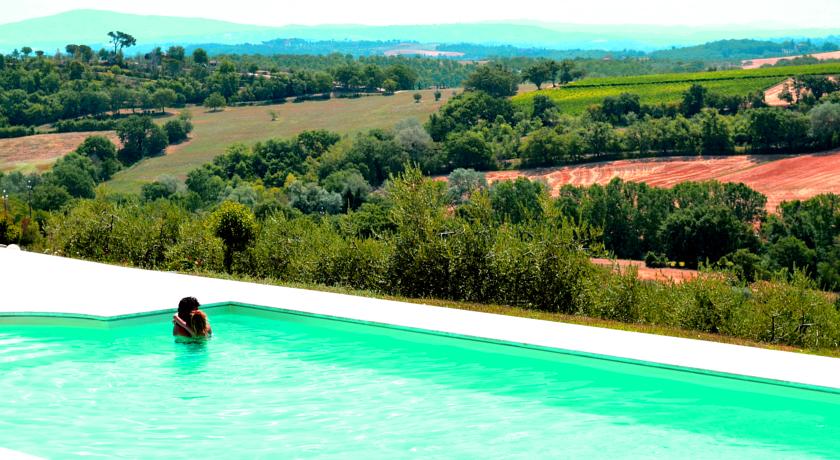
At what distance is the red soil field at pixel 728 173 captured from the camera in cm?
5562

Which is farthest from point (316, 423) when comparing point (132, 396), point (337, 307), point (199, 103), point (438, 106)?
point (199, 103)

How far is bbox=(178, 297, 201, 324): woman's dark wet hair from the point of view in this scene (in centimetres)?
903

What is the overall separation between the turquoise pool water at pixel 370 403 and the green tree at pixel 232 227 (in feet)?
13.2

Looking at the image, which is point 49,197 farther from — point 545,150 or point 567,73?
point 567,73

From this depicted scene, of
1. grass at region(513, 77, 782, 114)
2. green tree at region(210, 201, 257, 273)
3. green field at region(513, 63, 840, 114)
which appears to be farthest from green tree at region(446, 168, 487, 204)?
green tree at region(210, 201, 257, 273)

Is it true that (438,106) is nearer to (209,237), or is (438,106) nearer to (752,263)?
(752,263)

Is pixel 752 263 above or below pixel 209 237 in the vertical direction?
below

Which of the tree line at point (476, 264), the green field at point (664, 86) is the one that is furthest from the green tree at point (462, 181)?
the tree line at point (476, 264)

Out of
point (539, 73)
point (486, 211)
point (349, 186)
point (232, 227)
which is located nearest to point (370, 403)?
point (486, 211)

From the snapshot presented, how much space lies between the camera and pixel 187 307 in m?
9.05

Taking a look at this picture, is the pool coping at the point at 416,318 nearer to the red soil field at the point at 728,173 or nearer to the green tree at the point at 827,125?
the red soil field at the point at 728,173

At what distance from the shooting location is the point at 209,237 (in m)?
13.4

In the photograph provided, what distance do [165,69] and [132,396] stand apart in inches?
4244

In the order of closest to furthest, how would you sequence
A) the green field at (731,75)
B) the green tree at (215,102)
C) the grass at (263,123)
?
the grass at (263,123) → the green field at (731,75) → the green tree at (215,102)
